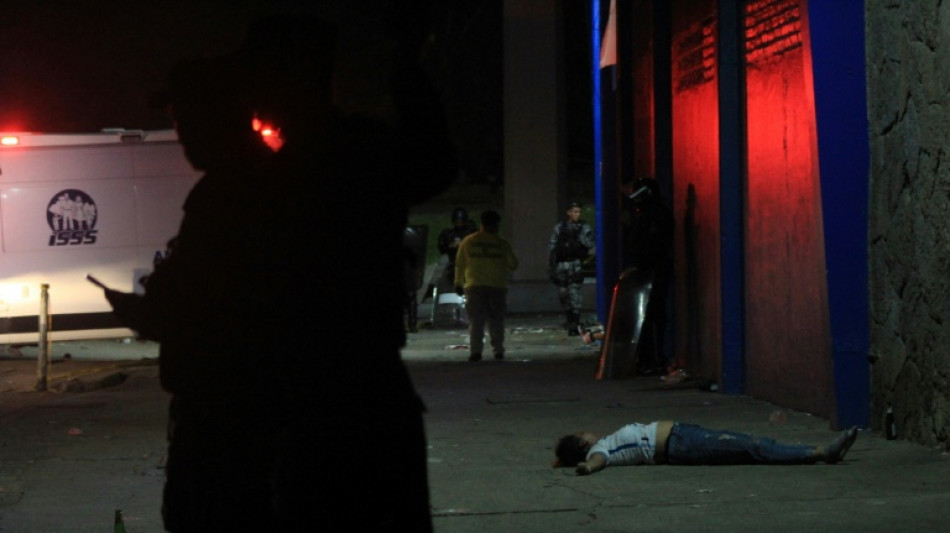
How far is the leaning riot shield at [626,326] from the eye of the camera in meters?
15.4

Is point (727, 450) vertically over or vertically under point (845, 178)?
under

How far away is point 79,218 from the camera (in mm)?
18188

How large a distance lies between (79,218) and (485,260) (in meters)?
4.63

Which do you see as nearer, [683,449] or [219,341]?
[219,341]

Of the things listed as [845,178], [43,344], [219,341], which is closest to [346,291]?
[219,341]

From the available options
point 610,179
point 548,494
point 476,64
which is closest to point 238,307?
point 548,494

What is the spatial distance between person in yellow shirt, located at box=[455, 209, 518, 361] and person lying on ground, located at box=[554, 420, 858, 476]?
8771 mm

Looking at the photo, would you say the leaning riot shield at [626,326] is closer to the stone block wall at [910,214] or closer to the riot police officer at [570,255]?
the stone block wall at [910,214]

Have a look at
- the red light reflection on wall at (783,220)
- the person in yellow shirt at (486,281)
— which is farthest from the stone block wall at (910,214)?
the person in yellow shirt at (486,281)

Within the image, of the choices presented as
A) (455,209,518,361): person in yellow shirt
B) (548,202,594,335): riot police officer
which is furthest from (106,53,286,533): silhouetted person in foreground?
(548,202,594,335): riot police officer

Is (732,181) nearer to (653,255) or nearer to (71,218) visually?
(653,255)

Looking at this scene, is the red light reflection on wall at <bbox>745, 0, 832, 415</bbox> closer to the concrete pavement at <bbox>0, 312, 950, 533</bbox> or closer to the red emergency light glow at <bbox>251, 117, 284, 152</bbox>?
the concrete pavement at <bbox>0, 312, 950, 533</bbox>

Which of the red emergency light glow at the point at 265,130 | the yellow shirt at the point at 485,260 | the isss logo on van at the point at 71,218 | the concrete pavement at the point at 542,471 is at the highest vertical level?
the isss logo on van at the point at 71,218

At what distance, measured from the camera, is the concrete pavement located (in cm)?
801
